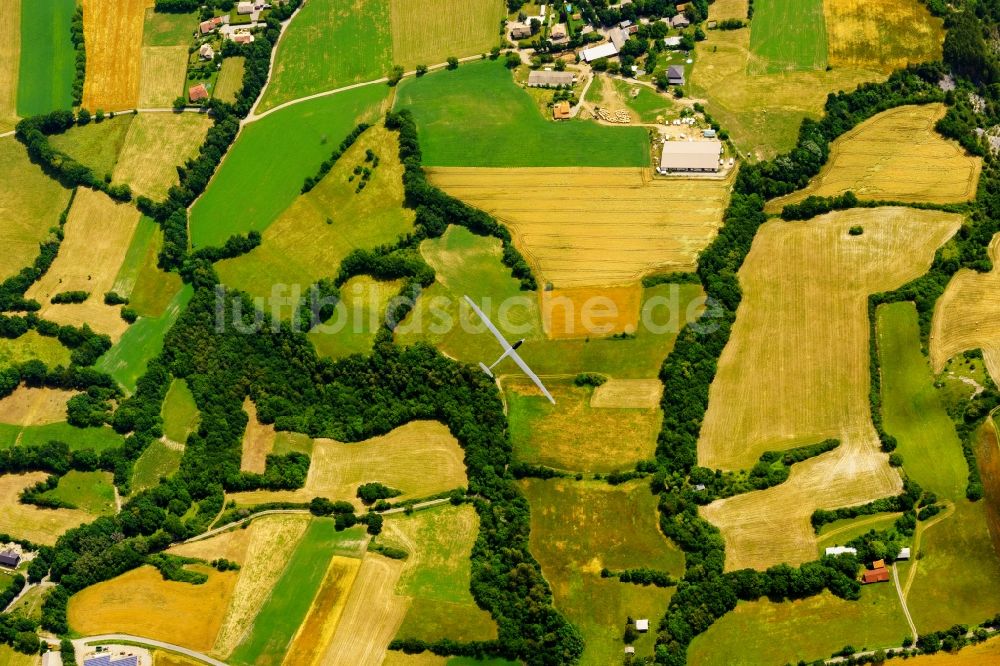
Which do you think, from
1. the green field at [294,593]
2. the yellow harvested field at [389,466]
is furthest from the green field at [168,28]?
the green field at [294,593]

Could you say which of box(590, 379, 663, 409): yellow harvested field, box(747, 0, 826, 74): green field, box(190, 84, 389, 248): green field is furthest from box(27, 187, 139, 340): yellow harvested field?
box(747, 0, 826, 74): green field

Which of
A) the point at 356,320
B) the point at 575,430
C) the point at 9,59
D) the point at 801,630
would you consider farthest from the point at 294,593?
the point at 9,59

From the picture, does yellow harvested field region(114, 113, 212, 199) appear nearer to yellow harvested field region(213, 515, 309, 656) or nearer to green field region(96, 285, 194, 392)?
green field region(96, 285, 194, 392)

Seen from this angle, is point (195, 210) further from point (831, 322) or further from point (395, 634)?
point (831, 322)

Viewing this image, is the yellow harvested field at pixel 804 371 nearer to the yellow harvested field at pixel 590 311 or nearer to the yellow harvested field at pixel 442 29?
the yellow harvested field at pixel 590 311

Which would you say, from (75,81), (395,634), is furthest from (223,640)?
(75,81)

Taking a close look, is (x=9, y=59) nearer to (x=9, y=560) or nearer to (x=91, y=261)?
(x=91, y=261)
